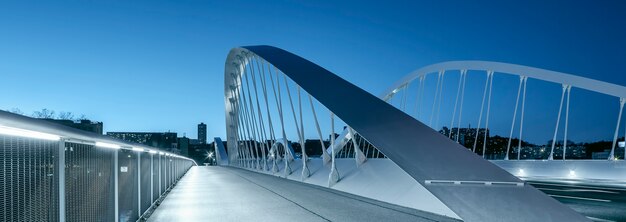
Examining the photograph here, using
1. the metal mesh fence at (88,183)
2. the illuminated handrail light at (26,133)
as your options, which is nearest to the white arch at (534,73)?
the metal mesh fence at (88,183)

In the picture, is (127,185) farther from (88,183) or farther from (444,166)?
(444,166)

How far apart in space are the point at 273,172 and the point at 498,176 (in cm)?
1895

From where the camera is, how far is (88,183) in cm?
541

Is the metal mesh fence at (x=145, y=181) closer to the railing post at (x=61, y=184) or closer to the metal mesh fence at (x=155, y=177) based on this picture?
the metal mesh fence at (x=155, y=177)

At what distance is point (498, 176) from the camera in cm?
920

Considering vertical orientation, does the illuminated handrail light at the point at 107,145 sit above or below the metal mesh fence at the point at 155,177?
above

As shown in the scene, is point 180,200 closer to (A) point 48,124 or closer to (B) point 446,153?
(B) point 446,153

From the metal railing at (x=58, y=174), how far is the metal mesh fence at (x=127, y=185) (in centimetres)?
2

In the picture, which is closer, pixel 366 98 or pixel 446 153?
pixel 446 153

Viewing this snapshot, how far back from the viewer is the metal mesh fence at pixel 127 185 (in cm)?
760

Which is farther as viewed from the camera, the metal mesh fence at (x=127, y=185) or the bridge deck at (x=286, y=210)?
the bridge deck at (x=286, y=210)

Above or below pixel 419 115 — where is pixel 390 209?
below

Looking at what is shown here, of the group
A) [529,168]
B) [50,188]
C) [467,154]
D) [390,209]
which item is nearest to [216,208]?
[390,209]

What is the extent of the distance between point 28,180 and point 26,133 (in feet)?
1.05
